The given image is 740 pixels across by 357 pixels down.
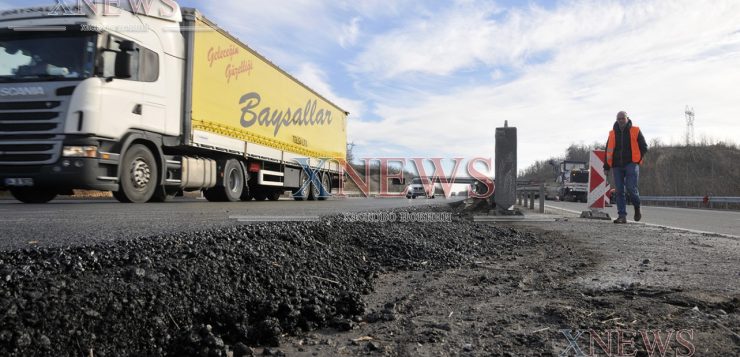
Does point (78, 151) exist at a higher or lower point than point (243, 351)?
higher

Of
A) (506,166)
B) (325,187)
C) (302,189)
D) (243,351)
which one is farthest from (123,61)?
(325,187)

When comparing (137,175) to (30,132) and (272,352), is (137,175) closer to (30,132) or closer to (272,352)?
(30,132)

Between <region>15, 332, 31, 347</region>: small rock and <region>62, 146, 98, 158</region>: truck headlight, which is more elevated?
<region>62, 146, 98, 158</region>: truck headlight

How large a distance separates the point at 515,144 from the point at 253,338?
7.39 metres

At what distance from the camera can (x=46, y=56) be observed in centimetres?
796

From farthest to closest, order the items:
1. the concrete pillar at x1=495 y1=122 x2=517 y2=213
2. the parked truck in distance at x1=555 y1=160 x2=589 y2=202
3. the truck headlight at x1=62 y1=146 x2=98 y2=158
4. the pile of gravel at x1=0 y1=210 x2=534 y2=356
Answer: the parked truck in distance at x1=555 y1=160 x2=589 y2=202
the concrete pillar at x1=495 y1=122 x2=517 y2=213
the truck headlight at x1=62 y1=146 x2=98 y2=158
the pile of gravel at x1=0 y1=210 x2=534 y2=356

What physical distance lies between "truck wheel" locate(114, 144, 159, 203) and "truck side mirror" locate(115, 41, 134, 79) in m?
1.36

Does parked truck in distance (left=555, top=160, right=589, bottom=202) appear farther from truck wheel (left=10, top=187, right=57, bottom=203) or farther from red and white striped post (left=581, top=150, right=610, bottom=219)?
truck wheel (left=10, top=187, right=57, bottom=203)

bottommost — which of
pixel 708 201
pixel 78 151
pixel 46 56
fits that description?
pixel 708 201

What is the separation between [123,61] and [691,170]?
58.9 m

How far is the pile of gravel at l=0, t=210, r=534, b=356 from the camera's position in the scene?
1.43 meters

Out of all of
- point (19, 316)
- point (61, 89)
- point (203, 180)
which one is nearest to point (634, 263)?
point (19, 316)

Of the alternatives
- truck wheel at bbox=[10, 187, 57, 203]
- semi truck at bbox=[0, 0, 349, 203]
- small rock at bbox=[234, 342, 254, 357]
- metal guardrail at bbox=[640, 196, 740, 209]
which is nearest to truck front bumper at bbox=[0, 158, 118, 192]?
semi truck at bbox=[0, 0, 349, 203]

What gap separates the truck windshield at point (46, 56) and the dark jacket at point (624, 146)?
878cm
